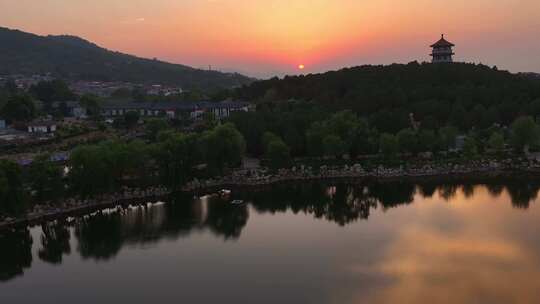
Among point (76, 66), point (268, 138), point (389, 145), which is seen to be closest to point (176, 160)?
point (268, 138)

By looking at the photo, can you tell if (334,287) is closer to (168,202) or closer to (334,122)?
(168,202)

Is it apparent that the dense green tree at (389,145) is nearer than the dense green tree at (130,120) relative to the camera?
Yes

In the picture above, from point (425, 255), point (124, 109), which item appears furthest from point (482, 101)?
point (124, 109)

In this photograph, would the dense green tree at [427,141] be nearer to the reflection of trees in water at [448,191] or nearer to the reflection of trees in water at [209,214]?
the reflection of trees in water at [209,214]

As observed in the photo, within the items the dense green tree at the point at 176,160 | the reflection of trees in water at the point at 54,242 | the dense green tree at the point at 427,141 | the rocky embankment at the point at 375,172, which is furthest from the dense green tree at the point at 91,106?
the dense green tree at the point at 427,141

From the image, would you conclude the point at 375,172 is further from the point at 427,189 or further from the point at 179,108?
the point at 179,108
